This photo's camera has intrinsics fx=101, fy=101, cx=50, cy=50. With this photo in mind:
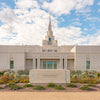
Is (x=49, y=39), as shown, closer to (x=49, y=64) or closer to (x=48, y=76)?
(x=49, y=64)

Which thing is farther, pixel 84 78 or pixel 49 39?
pixel 49 39

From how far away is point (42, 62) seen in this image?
21.8 metres

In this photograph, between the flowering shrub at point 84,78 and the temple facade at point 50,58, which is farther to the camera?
the temple facade at point 50,58

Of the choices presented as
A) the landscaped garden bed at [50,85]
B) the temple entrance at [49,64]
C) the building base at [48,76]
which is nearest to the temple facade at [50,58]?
the temple entrance at [49,64]

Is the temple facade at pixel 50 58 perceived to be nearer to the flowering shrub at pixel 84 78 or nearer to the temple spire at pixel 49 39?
the flowering shrub at pixel 84 78

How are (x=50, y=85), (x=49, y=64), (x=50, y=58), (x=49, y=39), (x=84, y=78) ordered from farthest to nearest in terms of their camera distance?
1. (x=49, y=39)
2. (x=49, y=64)
3. (x=50, y=58)
4. (x=84, y=78)
5. (x=50, y=85)

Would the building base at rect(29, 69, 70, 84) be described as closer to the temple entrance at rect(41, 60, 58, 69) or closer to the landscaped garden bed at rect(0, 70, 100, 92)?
the landscaped garden bed at rect(0, 70, 100, 92)

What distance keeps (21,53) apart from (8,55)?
103 inches

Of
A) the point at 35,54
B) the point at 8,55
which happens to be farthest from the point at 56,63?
the point at 8,55

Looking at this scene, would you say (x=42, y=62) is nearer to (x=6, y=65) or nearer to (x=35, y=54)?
(x=35, y=54)

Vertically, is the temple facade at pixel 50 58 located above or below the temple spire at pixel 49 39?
below

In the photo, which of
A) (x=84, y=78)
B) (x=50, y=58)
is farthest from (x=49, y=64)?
(x=84, y=78)

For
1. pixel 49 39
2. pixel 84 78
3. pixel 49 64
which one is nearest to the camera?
pixel 84 78

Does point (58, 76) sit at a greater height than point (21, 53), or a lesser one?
lesser
